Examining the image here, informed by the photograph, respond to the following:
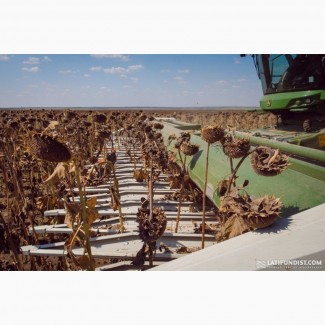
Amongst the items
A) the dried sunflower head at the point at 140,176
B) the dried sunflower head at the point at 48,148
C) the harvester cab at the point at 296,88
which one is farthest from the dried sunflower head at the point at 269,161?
the harvester cab at the point at 296,88

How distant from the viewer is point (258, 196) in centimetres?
122

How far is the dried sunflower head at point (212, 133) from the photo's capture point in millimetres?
1296

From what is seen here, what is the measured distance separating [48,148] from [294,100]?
2473 millimetres

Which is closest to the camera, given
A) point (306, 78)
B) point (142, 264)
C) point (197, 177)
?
point (142, 264)

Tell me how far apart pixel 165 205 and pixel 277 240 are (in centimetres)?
123

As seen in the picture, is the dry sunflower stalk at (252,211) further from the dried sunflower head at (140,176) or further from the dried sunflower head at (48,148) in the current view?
the dried sunflower head at (140,176)

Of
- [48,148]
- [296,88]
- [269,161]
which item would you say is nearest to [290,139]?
[296,88]

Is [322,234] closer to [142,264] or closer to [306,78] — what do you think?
[142,264]

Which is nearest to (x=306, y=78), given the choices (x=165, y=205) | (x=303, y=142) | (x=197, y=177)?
(x=303, y=142)

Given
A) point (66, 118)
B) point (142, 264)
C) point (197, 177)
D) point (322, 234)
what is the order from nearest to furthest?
point (322, 234), point (142, 264), point (197, 177), point (66, 118)

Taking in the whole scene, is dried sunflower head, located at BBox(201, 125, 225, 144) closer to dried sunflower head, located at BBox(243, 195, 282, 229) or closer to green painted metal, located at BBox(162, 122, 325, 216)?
green painted metal, located at BBox(162, 122, 325, 216)

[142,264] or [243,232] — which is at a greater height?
[243,232]

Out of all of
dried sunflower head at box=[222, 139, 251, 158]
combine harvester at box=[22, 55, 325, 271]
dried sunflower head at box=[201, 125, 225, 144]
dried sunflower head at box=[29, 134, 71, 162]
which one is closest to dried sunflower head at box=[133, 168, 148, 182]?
combine harvester at box=[22, 55, 325, 271]

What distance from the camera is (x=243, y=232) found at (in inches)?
38.5
